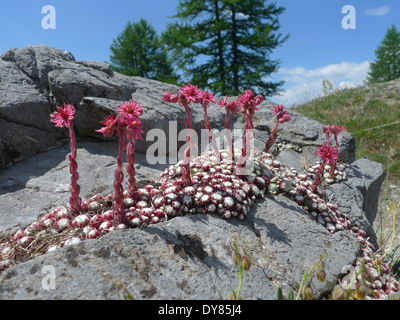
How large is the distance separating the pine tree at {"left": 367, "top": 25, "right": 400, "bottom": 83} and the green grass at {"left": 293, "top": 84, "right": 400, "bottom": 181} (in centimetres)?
3411

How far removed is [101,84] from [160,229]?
414 centimetres

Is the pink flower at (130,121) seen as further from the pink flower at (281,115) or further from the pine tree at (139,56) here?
the pine tree at (139,56)

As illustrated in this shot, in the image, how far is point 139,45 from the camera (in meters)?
28.8

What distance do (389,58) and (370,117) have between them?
4265 centimetres

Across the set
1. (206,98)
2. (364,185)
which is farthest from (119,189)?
(364,185)

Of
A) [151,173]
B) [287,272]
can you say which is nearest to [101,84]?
[151,173]

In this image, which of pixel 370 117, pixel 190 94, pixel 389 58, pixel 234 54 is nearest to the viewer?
pixel 190 94

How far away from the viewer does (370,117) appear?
14336 millimetres

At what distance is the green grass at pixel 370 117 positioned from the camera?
11.3 m

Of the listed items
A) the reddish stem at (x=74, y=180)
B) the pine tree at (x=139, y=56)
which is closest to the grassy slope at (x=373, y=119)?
the reddish stem at (x=74, y=180)

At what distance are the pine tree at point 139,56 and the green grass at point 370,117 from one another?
15.6m

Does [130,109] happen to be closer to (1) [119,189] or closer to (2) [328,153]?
(1) [119,189]

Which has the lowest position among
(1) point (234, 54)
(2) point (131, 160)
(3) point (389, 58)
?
(2) point (131, 160)
